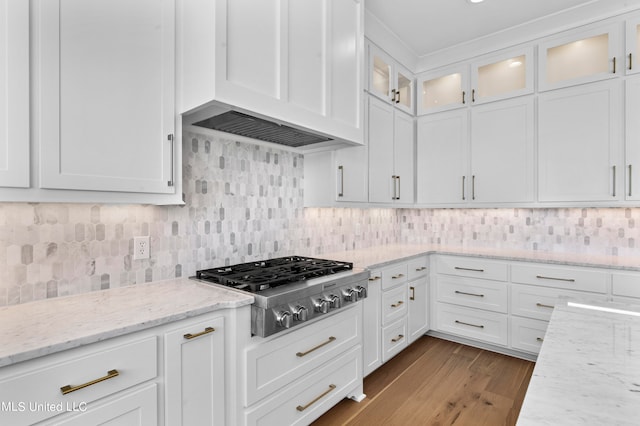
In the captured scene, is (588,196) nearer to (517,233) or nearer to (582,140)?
(582,140)

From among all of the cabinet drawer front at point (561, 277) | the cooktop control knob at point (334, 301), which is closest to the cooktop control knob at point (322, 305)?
the cooktop control knob at point (334, 301)

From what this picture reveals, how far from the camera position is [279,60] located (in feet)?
5.96

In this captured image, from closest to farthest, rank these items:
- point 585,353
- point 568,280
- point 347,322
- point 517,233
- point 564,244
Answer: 1. point 585,353
2. point 347,322
3. point 568,280
4. point 564,244
5. point 517,233

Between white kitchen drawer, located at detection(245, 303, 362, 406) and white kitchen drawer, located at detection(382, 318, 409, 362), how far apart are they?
0.50m

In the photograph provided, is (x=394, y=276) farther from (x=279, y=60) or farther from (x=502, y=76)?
(x=502, y=76)

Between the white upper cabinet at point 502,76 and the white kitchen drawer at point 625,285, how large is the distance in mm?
1660

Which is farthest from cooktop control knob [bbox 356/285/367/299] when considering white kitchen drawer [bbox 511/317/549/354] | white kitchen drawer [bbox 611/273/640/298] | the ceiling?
the ceiling

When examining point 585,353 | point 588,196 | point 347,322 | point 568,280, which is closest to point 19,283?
point 347,322

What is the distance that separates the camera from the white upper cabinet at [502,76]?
3045 millimetres

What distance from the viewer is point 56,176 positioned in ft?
4.18

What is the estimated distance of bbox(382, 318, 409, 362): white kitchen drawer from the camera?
103 inches

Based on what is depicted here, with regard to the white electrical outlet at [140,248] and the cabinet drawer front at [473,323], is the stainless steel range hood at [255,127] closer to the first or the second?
the white electrical outlet at [140,248]

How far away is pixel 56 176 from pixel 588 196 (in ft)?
11.5

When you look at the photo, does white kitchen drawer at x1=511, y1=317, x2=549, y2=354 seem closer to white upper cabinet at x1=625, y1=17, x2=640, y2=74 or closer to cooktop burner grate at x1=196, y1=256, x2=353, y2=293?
cooktop burner grate at x1=196, y1=256, x2=353, y2=293
